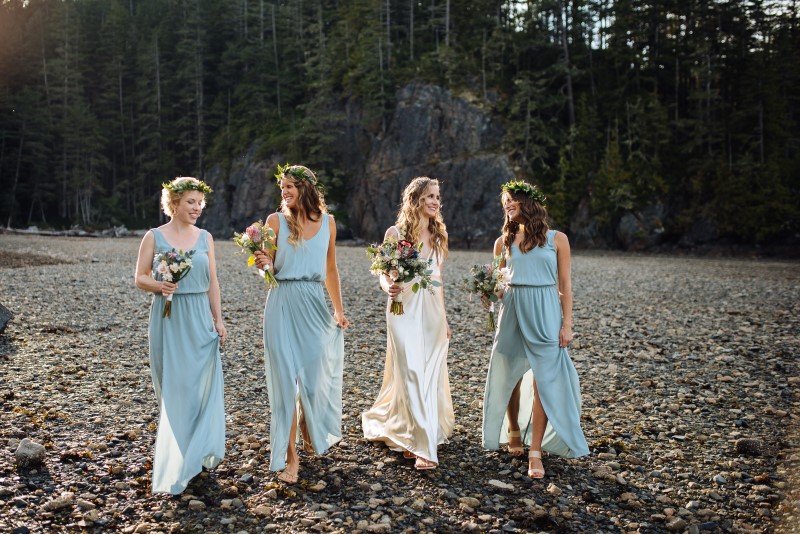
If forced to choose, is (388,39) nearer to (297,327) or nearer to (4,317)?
(4,317)

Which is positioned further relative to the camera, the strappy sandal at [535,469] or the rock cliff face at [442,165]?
the rock cliff face at [442,165]

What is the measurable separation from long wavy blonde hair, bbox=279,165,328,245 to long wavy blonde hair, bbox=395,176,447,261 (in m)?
0.86

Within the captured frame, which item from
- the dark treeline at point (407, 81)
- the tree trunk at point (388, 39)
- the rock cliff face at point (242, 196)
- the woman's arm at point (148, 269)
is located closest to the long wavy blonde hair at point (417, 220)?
the woman's arm at point (148, 269)

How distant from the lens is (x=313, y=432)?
5.38 metres

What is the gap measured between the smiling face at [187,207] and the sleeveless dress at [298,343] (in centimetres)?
71

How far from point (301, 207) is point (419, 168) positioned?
4121cm

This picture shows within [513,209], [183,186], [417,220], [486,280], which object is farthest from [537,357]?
[183,186]

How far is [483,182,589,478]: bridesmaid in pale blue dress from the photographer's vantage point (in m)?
5.53

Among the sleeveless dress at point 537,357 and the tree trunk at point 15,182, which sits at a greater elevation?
the tree trunk at point 15,182

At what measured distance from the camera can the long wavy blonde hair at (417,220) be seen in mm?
5910

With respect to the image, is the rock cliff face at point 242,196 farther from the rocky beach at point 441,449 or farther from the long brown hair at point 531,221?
the long brown hair at point 531,221

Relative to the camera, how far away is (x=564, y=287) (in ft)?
18.4

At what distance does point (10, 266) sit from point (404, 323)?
22.5m

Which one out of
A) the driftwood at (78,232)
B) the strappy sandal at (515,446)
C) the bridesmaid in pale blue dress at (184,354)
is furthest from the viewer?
the driftwood at (78,232)
